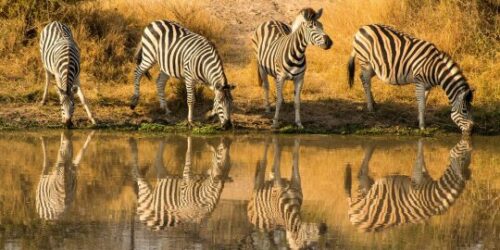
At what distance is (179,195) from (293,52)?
17.9 ft

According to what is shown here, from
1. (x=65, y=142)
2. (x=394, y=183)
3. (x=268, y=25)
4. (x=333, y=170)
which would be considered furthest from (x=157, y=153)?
(x=268, y=25)

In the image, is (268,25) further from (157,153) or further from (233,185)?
(233,185)

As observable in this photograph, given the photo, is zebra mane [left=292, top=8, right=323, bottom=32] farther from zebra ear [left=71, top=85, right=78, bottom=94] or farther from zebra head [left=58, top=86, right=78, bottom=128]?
zebra head [left=58, top=86, right=78, bottom=128]

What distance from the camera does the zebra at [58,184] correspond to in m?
10.6

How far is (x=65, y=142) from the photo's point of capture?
1480 centimetres

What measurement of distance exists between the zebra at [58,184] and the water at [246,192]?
0.02 meters

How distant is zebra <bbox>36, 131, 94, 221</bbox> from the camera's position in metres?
10.6

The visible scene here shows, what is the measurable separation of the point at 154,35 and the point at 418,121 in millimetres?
4565

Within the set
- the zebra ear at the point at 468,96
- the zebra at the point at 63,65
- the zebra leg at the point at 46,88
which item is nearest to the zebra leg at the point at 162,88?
the zebra at the point at 63,65

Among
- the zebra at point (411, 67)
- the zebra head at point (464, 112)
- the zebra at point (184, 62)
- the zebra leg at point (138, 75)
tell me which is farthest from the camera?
the zebra leg at point (138, 75)

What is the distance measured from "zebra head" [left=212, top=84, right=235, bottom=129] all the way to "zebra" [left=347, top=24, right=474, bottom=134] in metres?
2.73

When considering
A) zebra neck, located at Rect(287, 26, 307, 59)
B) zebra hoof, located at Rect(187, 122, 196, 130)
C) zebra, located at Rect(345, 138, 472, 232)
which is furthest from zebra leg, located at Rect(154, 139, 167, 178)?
zebra neck, located at Rect(287, 26, 307, 59)

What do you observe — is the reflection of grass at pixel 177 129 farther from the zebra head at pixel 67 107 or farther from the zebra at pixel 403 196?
the zebra at pixel 403 196

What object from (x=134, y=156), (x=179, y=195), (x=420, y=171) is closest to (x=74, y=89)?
(x=134, y=156)
